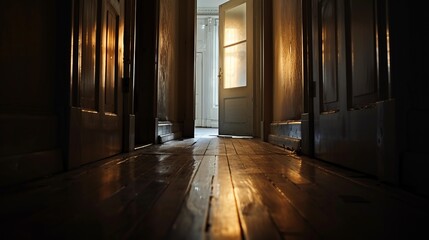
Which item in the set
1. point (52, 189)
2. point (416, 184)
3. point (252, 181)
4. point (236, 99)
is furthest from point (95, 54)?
point (236, 99)

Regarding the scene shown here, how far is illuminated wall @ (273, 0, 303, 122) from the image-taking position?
261 centimetres

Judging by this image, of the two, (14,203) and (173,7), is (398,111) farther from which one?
(173,7)

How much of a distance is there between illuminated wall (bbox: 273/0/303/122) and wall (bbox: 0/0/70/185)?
1.58 meters

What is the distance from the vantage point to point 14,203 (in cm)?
89

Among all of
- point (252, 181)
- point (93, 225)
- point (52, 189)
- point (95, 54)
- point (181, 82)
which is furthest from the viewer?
point (181, 82)

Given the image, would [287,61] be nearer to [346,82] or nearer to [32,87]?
[346,82]

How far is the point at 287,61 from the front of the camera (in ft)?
9.86

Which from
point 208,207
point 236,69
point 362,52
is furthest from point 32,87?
point 236,69

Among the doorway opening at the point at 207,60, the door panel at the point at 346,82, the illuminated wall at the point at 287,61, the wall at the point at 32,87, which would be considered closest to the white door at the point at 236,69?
the illuminated wall at the point at 287,61

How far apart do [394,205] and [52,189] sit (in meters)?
0.94

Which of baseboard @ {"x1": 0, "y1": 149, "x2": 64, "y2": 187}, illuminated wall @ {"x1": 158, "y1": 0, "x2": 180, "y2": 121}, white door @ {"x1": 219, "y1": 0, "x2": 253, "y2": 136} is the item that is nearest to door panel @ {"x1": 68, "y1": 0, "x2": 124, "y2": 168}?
baseboard @ {"x1": 0, "y1": 149, "x2": 64, "y2": 187}

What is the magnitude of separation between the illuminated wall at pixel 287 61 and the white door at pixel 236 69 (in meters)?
1.26

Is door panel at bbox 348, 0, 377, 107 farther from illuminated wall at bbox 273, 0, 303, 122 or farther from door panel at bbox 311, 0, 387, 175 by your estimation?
illuminated wall at bbox 273, 0, 303, 122

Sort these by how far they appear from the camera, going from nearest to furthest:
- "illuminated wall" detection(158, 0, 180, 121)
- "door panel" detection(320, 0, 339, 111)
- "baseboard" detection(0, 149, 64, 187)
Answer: "baseboard" detection(0, 149, 64, 187), "door panel" detection(320, 0, 339, 111), "illuminated wall" detection(158, 0, 180, 121)
